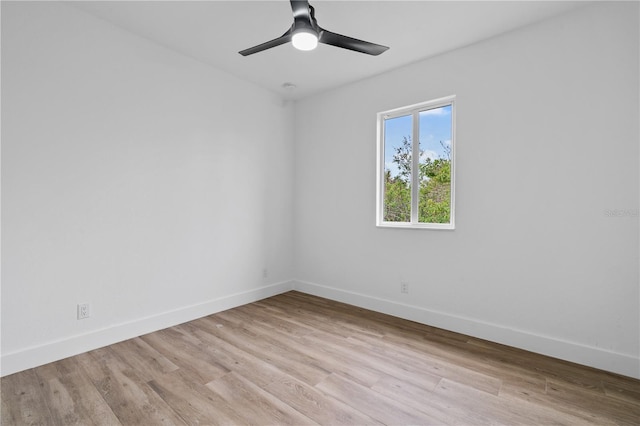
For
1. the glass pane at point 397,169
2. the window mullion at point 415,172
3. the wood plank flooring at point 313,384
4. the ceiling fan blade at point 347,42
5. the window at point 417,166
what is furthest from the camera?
the glass pane at point 397,169

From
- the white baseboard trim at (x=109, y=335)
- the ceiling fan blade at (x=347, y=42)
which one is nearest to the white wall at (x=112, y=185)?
the white baseboard trim at (x=109, y=335)

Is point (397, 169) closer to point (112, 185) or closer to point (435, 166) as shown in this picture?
point (435, 166)

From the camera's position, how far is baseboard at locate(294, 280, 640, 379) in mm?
2166

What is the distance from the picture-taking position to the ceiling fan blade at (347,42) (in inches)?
76.7

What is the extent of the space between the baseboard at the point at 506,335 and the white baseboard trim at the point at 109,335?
1.36m

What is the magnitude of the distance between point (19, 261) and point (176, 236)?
3.68 feet

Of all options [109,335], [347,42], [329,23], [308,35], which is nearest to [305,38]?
[308,35]

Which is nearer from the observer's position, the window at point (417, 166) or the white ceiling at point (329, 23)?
the white ceiling at point (329, 23)

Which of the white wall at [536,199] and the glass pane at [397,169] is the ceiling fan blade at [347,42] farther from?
the glass pane at [397,169]

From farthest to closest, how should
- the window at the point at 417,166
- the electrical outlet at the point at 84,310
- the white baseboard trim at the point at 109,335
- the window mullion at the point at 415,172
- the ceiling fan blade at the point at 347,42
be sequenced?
the window mullion at the point at 415,172 < the window at the point at 417,166 < the electrical outlet at the point at 84,310 < the white baseboard trim at the point at 109,335 < the ceiling fan blade at the point at 347,42

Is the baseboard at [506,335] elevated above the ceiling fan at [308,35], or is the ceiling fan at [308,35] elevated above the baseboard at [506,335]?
the ceiling fan at [308,35]

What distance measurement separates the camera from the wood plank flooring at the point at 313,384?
5.56 feet

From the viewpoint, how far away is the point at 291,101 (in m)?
4.27

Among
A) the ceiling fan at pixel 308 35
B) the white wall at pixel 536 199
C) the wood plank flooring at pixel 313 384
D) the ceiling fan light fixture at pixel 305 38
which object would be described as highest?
the ceiling fan at pixel 308 35
